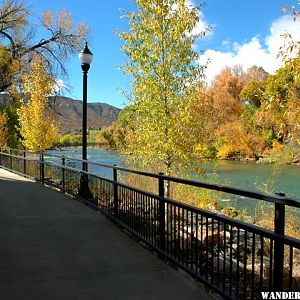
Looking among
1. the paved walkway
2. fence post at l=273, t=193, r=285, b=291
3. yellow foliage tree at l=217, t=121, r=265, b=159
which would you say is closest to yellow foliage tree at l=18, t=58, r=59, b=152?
the paved walkway

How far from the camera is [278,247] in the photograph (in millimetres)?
3412

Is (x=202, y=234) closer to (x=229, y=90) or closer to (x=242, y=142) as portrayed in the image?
(x=242, y=142)

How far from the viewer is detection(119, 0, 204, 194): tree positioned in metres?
11.8

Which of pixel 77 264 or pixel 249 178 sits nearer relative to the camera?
pixel 77 264

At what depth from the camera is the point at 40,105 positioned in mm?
24531

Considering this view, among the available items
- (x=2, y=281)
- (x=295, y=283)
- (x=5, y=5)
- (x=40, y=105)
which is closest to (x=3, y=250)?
(x=2, y=281)

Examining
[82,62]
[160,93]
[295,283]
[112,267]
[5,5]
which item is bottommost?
[295,283]

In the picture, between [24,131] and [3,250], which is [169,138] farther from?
[24,131]

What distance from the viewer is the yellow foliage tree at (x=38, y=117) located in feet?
79.9

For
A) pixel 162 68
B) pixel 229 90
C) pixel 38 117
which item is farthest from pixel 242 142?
pixel 162 68

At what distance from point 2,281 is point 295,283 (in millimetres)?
4396

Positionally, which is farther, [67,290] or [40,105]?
[40,105]

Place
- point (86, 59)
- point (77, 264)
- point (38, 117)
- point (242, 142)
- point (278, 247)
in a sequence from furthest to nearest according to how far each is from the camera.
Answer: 1. point (242, 142)
2. point (38, 117)
3. point (86, 59)
4. point (77, 264)
5. point (278, 247)

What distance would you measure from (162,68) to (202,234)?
6.27 m
